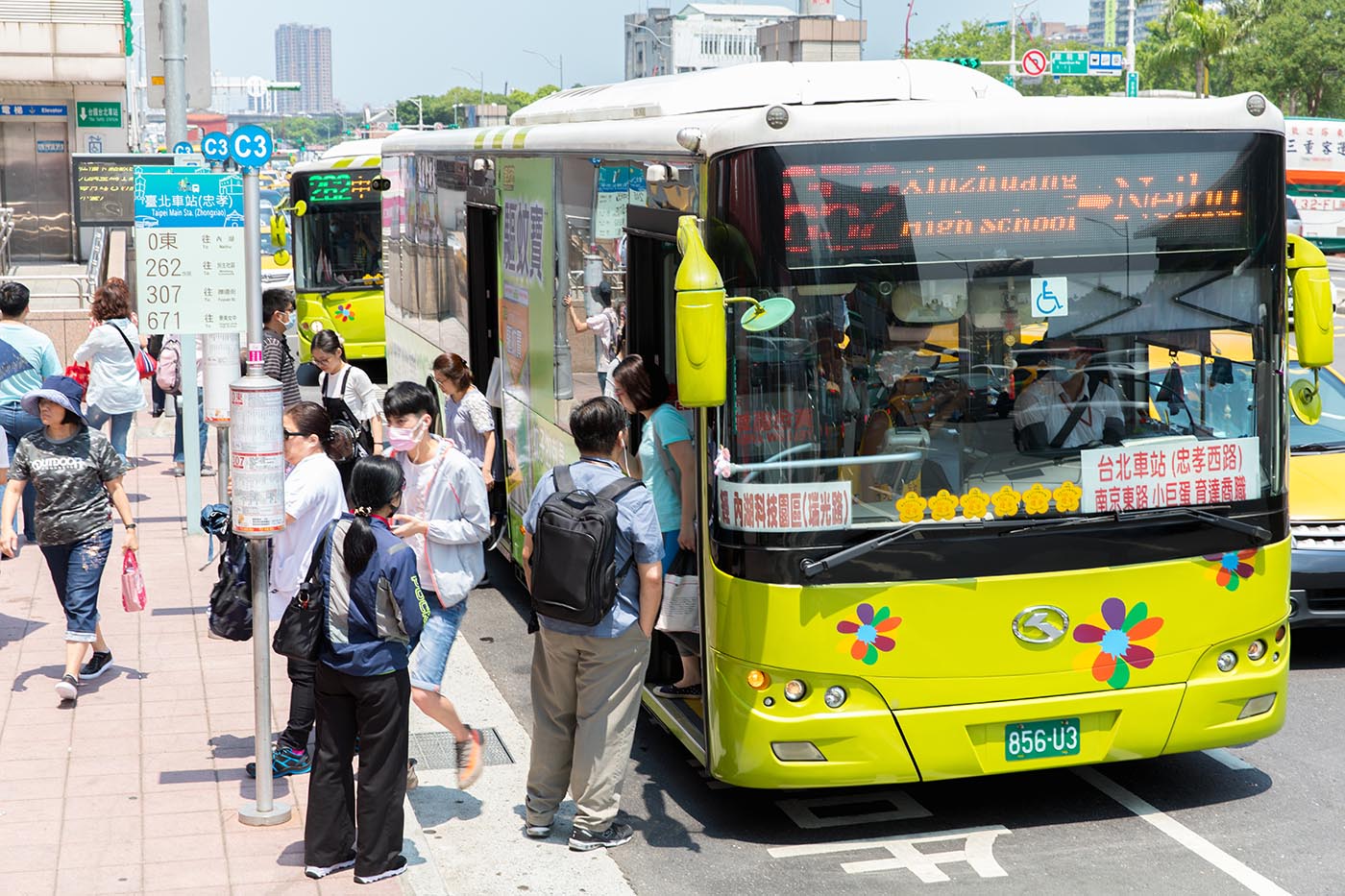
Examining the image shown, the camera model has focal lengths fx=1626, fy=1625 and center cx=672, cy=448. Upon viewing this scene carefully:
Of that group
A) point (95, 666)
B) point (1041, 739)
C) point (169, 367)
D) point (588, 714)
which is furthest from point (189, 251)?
point (169, 367)

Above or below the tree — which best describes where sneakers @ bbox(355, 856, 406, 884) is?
below

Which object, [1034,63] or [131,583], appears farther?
[1034,63]

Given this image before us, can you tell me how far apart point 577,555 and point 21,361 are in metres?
6.27

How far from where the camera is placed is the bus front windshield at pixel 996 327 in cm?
637

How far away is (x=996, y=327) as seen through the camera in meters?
6.52

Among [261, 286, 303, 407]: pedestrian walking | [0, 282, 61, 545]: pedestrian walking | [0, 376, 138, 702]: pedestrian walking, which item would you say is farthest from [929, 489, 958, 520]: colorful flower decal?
[0, 282, 61, 545]: pedestrian walking

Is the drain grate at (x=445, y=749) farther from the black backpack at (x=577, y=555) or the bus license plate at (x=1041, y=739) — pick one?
the bus license plate at (x=1041, y=739)

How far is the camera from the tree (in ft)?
193

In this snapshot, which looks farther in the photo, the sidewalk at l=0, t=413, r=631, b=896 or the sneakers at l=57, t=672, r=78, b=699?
the sneakers at l=57, t=672, r=78, b=699

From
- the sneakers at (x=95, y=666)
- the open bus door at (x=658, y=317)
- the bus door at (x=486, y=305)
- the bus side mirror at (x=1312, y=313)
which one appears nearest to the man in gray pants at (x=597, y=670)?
the open bus door at (x=658, y=317)

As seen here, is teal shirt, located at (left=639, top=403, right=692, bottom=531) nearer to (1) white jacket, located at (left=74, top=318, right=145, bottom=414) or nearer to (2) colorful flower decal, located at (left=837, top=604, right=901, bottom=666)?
(2) colorful flower decal, located at (left=837, top=604, right=901, bottom=666)

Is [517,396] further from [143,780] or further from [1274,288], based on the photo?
[1274,288]

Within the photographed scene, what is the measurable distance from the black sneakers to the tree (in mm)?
55055

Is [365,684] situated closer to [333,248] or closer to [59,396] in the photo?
[59,396]
